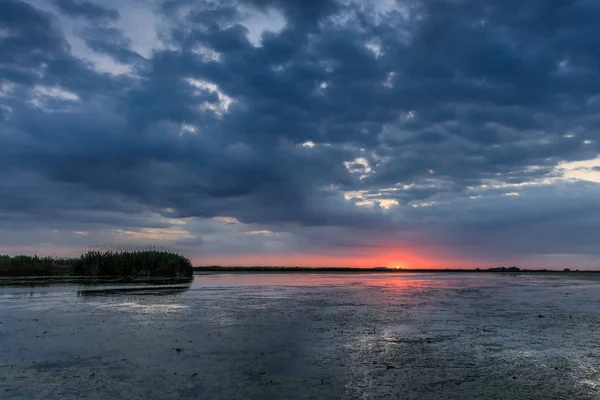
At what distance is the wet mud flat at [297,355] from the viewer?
8234mm

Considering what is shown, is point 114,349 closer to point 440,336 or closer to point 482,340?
point 440,336

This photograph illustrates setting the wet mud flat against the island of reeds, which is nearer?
the wet mud flat

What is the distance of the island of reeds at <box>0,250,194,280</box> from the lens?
5781cm

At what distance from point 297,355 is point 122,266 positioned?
5266 centimetres

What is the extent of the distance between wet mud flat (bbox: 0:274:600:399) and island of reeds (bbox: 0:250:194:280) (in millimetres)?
39139

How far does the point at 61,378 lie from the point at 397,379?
23.1ft

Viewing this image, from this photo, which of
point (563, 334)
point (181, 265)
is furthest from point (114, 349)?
point (181, 265)

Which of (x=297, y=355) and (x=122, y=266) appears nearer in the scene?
(x=297, y=355)

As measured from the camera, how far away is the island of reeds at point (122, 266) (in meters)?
57.8

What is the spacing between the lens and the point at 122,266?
57812mm

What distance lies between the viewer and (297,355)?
36.6 feet

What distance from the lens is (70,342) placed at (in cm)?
1287

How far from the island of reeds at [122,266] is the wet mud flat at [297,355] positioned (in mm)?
39139

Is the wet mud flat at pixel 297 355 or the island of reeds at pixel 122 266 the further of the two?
the island of reeds at pixel 122 266
